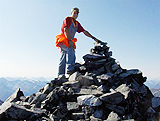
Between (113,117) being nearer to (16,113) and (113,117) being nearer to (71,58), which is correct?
(16,113)

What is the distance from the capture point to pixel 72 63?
32.6ft

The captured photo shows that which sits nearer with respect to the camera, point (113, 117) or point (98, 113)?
point (113, 117)

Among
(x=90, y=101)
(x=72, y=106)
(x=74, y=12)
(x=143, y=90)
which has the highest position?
(x=74, y=12)

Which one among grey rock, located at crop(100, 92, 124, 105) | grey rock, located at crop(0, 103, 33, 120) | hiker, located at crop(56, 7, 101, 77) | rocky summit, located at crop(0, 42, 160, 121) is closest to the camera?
grey rock, located at crop(0, 103, 33, 120)

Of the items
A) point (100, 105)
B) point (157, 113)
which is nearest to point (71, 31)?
point (100, 105)

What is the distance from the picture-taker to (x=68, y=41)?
9750 millimetres

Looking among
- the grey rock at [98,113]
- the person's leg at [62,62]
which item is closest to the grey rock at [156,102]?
the grey rock at [98,113]

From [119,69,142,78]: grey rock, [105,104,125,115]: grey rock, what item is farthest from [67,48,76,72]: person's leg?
[105,104,125,115]: grey rock

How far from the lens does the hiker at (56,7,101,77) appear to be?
31.2 feet

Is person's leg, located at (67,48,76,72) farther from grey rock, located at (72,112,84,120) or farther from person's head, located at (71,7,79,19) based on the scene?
grey rock, located at (72,112,84,120)

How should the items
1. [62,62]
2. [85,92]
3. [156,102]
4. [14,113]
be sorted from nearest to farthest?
[14,113] → [85,92] → [156,102] → [62,62]

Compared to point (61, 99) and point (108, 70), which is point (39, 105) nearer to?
point (61, 99)

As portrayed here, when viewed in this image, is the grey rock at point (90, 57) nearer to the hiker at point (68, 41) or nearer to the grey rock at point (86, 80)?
the hiker at point (68, 41)

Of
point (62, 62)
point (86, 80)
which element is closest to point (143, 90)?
point (86, 80)
